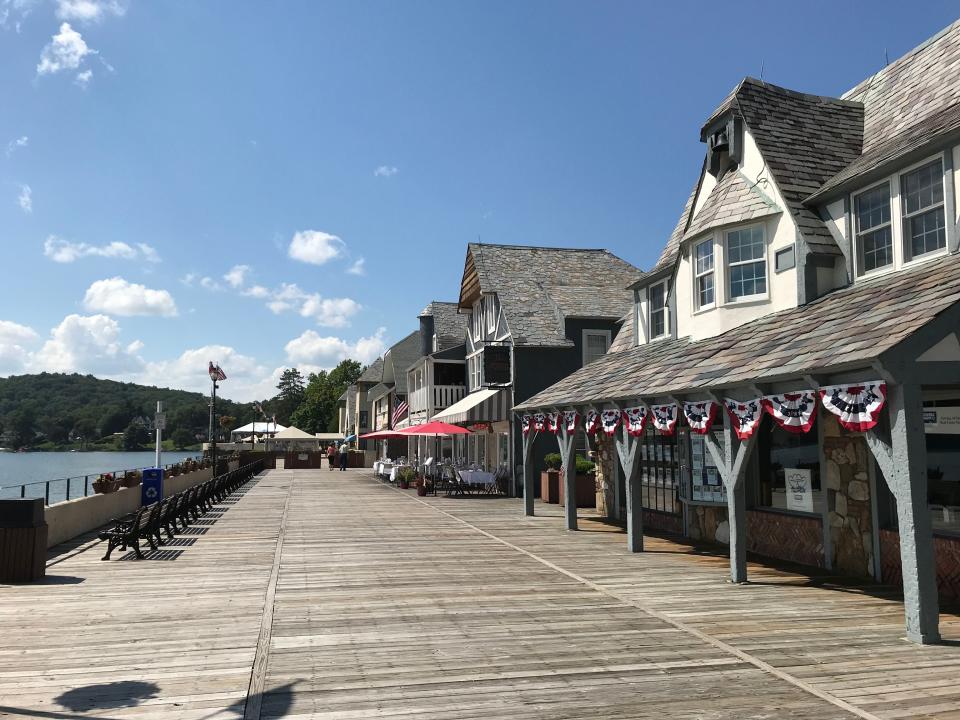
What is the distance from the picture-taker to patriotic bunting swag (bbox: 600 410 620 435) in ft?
43.3

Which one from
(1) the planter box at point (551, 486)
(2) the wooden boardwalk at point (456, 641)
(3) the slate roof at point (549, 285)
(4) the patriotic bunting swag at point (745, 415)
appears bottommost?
(2) the wooden boardwalk at point (456, 641)

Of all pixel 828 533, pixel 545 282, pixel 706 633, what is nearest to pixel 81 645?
pixel 706 633

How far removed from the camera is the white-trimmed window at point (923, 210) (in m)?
9.93

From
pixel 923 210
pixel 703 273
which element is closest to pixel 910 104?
pixel 923 210

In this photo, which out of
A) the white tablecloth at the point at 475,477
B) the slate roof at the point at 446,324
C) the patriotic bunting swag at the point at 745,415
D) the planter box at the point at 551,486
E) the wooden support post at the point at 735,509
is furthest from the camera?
the slate roof at the point at 446,324

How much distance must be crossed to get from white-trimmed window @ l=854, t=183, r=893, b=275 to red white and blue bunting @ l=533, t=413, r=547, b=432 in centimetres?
740

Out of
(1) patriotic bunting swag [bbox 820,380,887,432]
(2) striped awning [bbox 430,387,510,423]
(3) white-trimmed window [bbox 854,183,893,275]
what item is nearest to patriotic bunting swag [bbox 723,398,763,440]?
(1) patriotic bunting swag [bbox 820,380,887,432]

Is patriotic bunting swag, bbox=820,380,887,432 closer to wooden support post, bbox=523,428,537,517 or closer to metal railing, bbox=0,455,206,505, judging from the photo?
wooden support post, bbox=523,428,537,517

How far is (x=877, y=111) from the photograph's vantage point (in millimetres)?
14078

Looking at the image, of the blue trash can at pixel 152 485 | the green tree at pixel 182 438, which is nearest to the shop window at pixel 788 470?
the blue trash can at pixel 152 485

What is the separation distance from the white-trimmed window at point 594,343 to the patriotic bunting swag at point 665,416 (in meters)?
14.4

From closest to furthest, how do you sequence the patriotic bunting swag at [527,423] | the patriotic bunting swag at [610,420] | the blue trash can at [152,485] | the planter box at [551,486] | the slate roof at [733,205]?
the slate roof at [733,205], the patriotic bunting swag at [610,420], the patriotic bunting swag at [527,423], the blue trash can at [152,485], the planter box at [551,486]

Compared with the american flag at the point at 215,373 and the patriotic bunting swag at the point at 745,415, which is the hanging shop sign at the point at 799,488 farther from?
the american flag at the point at 215,373

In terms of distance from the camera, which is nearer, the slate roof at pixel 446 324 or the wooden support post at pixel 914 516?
the wooden support post at pixel 914 516
